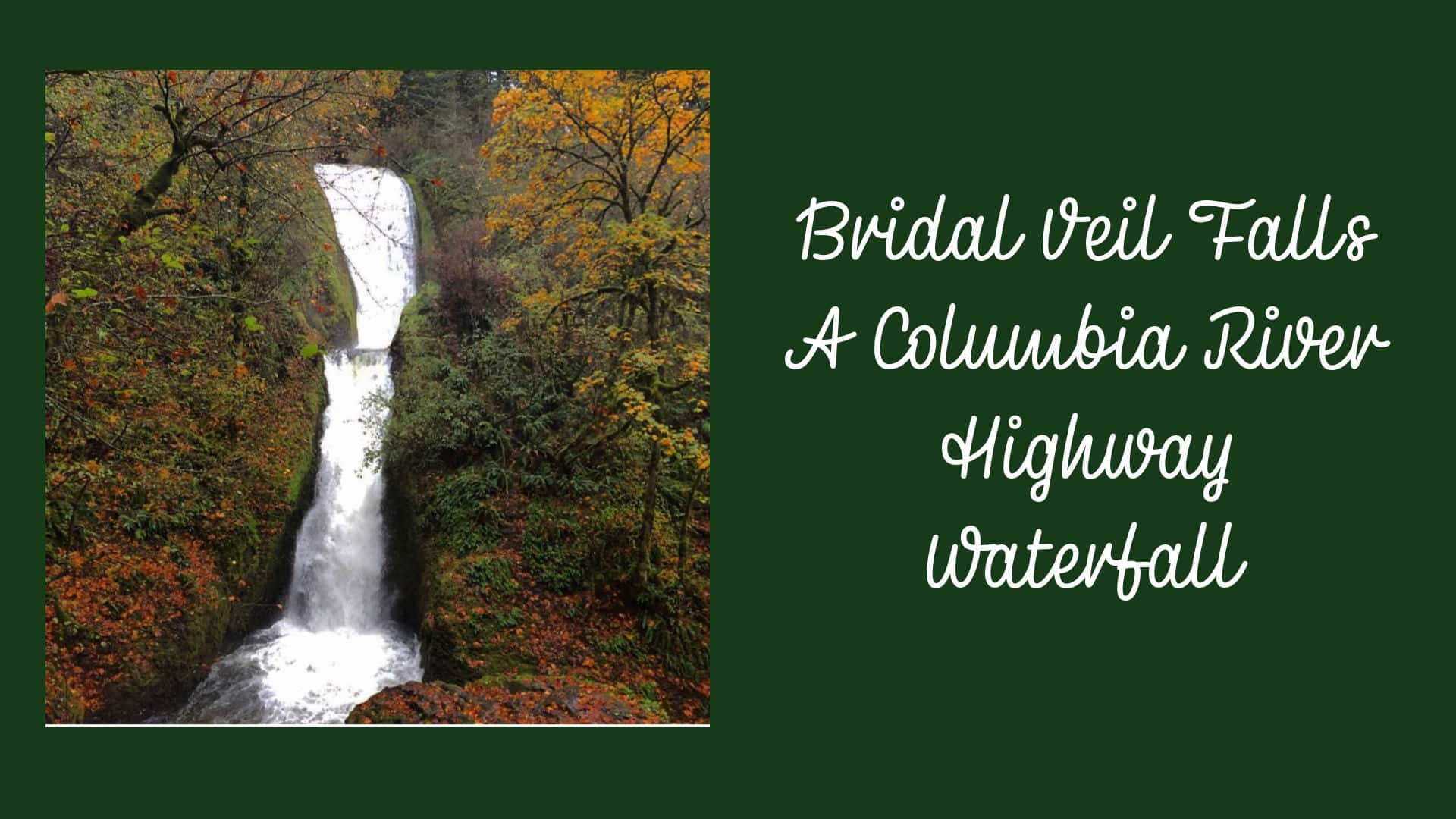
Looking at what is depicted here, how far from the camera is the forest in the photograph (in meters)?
4.97

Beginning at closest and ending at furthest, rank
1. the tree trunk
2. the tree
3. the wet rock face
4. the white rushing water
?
the wet rock face
the tree
the white rushing water
the tree trunk

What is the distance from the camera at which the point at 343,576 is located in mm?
8398

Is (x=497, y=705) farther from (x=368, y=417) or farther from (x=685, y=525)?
(x=368, y=417)

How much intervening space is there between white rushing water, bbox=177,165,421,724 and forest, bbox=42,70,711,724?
0.04m

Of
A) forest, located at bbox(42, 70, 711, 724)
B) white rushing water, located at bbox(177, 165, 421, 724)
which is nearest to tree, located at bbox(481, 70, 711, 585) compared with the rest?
forest, located at bbox(42, 70, 711, 724)

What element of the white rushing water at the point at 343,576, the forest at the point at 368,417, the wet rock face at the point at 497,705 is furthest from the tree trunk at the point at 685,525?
the white rushing water at the point at 343,576

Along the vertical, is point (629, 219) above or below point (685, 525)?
above

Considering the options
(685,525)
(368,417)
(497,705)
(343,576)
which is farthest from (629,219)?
(343,576)

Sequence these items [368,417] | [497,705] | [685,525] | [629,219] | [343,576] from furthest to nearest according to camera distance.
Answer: [368,417] → [343,576] → [685,525] → [629,219] → [497,705]

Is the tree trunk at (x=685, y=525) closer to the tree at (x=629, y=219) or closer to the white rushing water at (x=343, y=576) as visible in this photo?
the tree at (x=629, y=219)

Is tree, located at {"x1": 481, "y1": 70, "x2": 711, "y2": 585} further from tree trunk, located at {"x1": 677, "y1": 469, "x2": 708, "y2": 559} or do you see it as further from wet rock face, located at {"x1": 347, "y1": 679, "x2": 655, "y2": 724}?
wet rock face, located at {"x1": 347, "y1": 679, "x2": 655, "y2": 724}

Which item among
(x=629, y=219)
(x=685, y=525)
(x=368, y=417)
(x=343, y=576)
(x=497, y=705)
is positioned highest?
(x=629, y=219)

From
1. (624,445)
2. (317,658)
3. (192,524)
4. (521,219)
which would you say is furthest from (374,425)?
(521,219)

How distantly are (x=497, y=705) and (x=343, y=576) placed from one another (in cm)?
411
